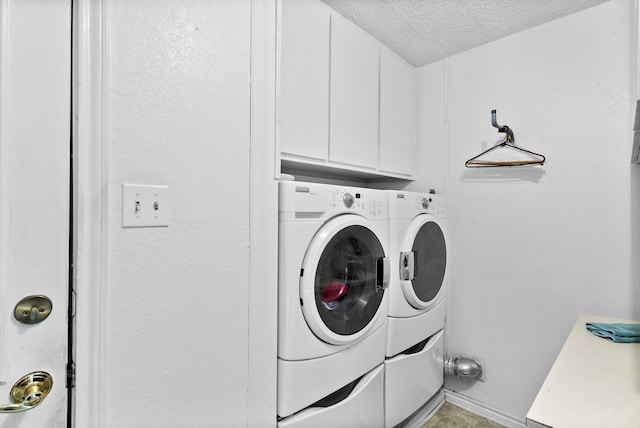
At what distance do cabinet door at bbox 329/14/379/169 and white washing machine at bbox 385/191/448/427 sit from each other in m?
0.37

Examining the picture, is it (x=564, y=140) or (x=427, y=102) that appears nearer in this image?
(x=564, y=140)

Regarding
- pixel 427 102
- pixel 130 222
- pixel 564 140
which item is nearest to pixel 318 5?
pixel 427 102

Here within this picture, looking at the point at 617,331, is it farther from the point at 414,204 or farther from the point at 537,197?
the point at 414,204

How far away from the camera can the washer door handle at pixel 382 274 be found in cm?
156

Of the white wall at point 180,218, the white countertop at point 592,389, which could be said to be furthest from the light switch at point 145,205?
the white countertop at point 592,389

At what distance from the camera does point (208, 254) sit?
3.41 ft

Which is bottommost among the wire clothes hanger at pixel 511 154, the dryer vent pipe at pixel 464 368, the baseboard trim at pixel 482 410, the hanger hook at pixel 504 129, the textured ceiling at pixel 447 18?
the baseboard trim at pixel 482 410

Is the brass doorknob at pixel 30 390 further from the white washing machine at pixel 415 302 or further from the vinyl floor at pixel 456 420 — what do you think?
the vinyl floor at pixel 456 420

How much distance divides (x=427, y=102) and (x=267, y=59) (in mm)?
1562

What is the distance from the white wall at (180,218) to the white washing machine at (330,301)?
7.0 inches

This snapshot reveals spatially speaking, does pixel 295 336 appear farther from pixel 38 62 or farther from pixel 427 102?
pixel 427 102

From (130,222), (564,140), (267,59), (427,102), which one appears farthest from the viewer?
(427,102)

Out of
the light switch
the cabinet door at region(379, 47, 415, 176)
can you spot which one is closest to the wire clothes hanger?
the cabinet door at region(379, 47, 415, 176)

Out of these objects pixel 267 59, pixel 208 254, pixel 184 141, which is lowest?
pixel 208 254
